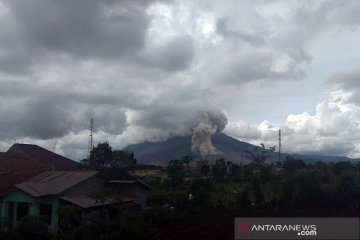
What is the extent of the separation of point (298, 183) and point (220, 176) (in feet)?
88.9

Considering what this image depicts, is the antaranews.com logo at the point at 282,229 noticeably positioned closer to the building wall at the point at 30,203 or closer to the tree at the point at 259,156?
the building wall at the point at 30,203

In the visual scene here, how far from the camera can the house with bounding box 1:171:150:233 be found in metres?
23.9

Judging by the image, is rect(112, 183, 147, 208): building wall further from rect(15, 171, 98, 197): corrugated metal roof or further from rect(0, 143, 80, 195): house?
rect(0, 143, 80, 195): house

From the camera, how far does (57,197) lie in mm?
24266

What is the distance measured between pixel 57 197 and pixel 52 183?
2.66 meters

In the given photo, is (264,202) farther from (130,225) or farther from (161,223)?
(130,225)

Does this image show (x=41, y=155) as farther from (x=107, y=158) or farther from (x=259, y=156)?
(x=259, y=156)

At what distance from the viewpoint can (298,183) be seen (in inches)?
1121

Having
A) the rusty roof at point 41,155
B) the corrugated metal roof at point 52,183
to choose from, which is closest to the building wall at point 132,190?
the corrugated metal roof at point 52,183

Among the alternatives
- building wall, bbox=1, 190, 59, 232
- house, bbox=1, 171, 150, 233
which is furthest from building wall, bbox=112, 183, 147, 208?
building wall, bbox=1, 190, 59, 232

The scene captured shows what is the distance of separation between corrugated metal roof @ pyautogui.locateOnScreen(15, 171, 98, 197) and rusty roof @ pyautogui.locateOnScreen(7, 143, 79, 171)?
22795 mm

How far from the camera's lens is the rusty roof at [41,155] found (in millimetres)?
51781

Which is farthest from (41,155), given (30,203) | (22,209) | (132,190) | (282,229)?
(282,229)

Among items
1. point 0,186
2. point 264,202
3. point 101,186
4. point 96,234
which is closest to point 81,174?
point 101,186
